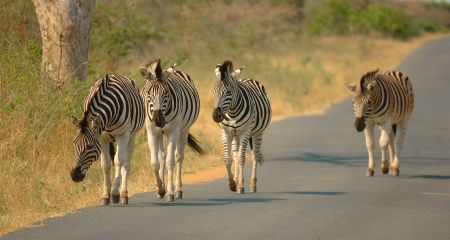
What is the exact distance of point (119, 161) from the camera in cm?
1323

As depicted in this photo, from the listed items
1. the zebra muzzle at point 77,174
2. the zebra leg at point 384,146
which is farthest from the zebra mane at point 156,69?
the zebra leg at point 384,146

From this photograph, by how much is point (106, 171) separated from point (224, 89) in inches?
87.3

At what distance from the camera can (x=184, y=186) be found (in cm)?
1584

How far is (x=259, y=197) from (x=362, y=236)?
3547 millimetres

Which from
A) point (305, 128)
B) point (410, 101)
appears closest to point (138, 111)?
point (410, 101)

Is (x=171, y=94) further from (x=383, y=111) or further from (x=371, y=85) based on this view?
(x=383, y=111)

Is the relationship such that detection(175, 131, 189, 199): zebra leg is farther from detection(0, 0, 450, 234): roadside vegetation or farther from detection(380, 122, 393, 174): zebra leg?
detection(380, 122, 393, 174): zebra leg

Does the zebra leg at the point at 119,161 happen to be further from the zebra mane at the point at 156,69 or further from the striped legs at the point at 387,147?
the striped legs at the point at 387,147

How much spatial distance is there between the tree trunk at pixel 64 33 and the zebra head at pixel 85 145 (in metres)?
5.64

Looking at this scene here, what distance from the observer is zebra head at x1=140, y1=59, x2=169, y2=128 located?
1366 centimetres

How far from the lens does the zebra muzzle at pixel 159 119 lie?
13.6m

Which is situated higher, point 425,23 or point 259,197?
point 425,23

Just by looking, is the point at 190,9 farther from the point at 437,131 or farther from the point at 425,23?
the point at 425,23

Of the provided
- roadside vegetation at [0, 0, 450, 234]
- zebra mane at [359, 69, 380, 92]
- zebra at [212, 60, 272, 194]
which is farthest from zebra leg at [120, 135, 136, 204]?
zebra mane at [359, 69, 380, 92]
